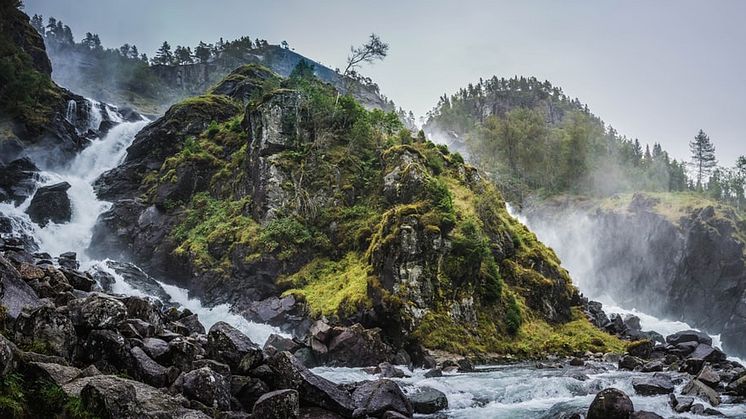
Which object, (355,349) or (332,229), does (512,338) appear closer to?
(355,349)

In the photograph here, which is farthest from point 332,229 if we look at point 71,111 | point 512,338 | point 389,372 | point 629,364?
point 71,111

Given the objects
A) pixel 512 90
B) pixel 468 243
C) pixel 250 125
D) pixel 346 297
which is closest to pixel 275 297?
pixel 346 297

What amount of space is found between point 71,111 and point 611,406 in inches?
2573

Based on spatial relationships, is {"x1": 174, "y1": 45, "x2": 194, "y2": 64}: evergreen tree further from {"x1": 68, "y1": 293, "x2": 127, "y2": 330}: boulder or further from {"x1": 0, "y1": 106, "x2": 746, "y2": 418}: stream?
{"x1": 68, "y1": 293, "x2": 127, "y2": 330}: boulder

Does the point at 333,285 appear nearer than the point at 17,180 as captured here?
Yes

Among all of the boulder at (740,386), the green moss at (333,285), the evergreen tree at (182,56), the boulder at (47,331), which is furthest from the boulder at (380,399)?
the evergreen tree at (182,56)

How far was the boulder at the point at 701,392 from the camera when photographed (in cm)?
1661

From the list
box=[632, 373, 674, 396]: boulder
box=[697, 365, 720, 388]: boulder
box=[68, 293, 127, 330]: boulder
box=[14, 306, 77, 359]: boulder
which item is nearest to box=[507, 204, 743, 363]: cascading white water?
box=[697, 365, 720, 388]: boulder

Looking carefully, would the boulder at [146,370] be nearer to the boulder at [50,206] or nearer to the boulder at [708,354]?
the boulder at [708,354]

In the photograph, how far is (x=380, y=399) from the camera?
14.2m

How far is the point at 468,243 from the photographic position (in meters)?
32.8

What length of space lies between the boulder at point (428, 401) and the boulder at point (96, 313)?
8.62 m

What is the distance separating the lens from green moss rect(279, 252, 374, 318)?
30531mm

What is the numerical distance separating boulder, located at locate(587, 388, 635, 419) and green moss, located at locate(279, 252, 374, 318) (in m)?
17.3
